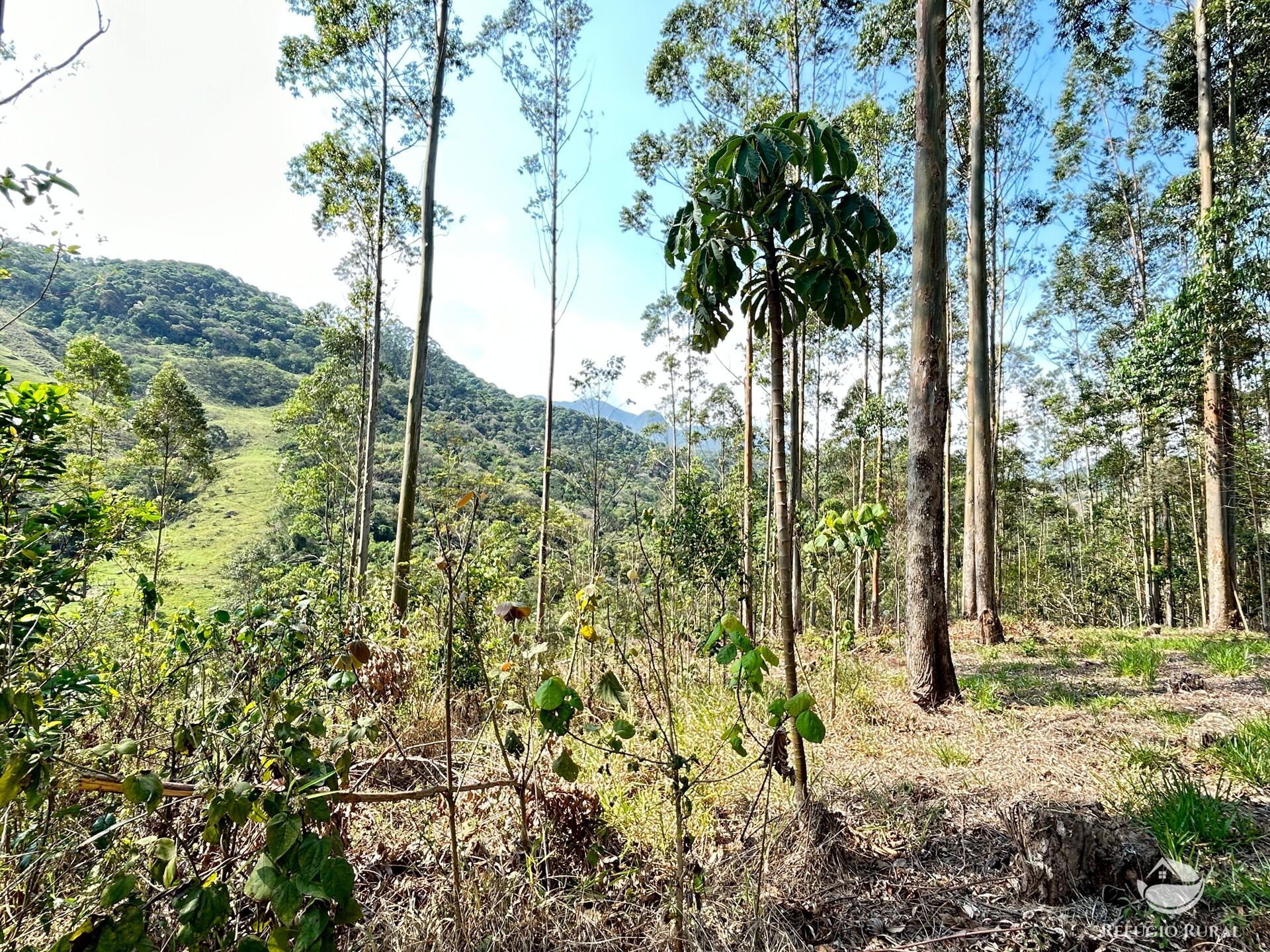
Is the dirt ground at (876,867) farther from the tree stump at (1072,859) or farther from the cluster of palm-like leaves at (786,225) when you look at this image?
the cluster of palm-like leaves at (786,225)

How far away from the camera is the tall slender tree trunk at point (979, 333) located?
727 centimetres

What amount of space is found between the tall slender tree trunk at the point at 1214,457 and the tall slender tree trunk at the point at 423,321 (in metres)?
10.3

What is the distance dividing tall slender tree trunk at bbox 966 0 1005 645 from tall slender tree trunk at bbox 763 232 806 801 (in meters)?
6.42

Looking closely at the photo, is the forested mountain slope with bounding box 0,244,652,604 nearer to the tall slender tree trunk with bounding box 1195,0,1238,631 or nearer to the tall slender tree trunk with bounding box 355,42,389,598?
the tall slender tree trunk with bounding box 355,42,389,598

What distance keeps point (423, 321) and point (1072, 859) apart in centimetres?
724

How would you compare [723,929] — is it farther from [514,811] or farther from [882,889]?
[514,811]

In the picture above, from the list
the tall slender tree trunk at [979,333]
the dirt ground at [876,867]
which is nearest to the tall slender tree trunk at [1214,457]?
the tall slender tree trunk at [979,333]

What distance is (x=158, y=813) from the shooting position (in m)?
1.44

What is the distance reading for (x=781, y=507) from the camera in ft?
7.09

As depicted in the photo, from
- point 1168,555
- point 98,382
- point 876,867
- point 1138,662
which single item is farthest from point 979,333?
point 98,382

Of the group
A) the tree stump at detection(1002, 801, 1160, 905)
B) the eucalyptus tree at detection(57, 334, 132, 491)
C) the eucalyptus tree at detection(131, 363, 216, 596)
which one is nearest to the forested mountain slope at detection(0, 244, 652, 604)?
the eucalyptus tree at detection(131, 363, 216, 596)

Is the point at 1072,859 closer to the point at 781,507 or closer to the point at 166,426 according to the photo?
the point at 781,507

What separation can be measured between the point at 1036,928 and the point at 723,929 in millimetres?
894

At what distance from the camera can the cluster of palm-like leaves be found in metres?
1.99
